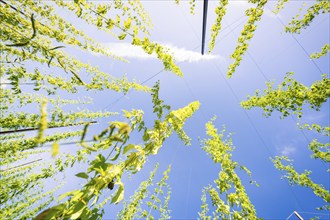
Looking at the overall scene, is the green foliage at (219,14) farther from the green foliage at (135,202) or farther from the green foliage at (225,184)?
the green foliage at (135,202)

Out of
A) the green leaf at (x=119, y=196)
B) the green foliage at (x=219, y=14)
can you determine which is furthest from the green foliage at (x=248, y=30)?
the green leaf at (x=119, y=196)

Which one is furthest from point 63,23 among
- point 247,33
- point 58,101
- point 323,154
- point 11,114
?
point 323,154

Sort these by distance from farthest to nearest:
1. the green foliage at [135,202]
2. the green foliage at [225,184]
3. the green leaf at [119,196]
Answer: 1. the green foliage at [135,202]
2. the green foliage at [225,184]
3. the green leaf at [119,196]

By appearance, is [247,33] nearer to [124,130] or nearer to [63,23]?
[63,23]

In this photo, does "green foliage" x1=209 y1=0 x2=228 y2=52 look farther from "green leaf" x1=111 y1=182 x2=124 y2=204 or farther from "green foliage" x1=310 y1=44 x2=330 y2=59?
"green leaf" x1=111 y1=182 x2=124 y2=204

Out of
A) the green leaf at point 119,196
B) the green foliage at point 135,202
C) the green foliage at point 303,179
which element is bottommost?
the green foliage at point 135,202

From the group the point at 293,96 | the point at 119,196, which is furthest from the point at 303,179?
the point at 119,196

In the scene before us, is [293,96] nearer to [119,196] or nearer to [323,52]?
[323,52]

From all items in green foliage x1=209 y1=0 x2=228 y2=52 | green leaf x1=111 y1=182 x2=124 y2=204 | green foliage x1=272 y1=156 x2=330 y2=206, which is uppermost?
green foliage x1=209 y1=0 x2=228 y2=52

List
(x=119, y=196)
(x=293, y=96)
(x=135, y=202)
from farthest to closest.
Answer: (x=135, y=202) → (x=293, y=96) → (x=119, y=196)

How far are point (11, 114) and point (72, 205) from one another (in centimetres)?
694

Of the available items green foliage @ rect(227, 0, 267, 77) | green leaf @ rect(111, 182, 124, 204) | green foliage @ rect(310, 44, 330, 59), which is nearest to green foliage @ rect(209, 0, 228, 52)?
green foliage @ rect(227, 0, 267, 77)

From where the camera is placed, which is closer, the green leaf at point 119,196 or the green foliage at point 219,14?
the green leaf at point 119,196

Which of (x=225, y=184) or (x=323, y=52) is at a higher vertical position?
(x=323, y=52)
